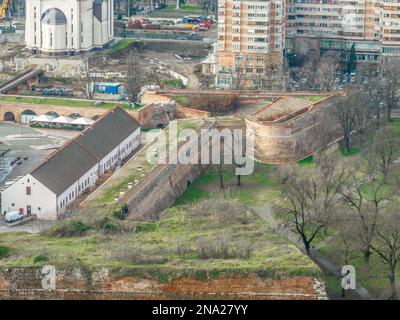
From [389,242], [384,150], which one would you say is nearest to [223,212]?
[389,242]

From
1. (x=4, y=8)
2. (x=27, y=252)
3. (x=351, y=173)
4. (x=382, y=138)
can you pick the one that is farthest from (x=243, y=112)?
(x=4, y=8)

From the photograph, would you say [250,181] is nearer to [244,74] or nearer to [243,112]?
[243,112]

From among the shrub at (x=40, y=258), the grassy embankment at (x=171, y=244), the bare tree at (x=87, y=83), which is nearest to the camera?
the grassy embankment at (x=171, y=244)

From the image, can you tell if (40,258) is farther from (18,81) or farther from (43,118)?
(18,81)

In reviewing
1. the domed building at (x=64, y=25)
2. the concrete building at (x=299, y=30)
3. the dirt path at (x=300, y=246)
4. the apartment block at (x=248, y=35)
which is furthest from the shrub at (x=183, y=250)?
the domed building at (x=64, y=25)

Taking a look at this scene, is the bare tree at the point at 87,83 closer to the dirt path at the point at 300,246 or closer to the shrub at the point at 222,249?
the dirt path at the point at 300,246

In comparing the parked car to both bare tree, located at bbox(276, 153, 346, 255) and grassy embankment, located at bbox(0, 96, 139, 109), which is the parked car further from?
grassy embankment, located at bbox(0, 96, 139, 109)

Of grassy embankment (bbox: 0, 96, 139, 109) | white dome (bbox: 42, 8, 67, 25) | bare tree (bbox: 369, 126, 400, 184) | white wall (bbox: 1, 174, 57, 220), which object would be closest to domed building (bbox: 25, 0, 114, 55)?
white dome (bbox: 42, 8, 67, 25)
